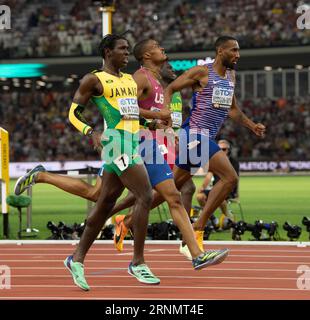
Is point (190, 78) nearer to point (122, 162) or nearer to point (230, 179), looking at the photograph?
point (230, 179)

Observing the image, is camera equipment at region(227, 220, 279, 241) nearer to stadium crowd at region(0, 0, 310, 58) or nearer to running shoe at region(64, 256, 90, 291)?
running shoe at region(64, 256, 90, 291)

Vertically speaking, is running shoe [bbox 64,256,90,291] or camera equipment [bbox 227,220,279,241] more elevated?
running shoe [bbox 64,256,90,291]

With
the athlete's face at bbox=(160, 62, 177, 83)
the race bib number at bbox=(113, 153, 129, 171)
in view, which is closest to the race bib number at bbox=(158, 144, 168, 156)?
the athlete's face at bbox=(160, 62, 177, 83)

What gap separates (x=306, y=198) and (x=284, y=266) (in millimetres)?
16135

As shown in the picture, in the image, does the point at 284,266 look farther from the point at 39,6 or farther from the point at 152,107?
the point at 39,6

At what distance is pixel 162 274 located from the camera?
990cm

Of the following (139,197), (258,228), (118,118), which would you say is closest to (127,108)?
(118,118)

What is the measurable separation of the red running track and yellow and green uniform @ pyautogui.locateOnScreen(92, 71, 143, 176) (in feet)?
3.73

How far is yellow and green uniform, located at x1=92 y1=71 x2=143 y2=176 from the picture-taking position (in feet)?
27.9

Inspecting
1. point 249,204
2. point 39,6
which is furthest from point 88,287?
point 39,6

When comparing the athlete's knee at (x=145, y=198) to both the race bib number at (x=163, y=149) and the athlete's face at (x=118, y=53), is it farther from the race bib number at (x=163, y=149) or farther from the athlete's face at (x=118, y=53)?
the race bib number at (x=163, y=149)

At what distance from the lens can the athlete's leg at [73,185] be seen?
1153 centimetres

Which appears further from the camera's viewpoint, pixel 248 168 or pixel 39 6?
pixel 39 6

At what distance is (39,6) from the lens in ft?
163
